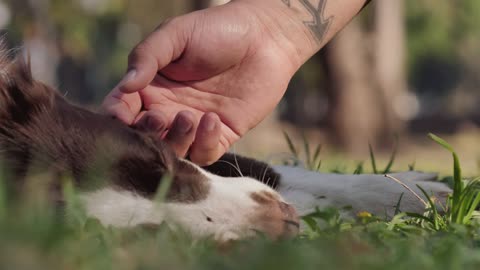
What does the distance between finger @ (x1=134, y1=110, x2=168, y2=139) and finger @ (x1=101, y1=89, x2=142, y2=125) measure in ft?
0.20

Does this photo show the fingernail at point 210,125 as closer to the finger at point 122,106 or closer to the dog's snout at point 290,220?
the finger at point 122,106

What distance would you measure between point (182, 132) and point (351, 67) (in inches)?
693

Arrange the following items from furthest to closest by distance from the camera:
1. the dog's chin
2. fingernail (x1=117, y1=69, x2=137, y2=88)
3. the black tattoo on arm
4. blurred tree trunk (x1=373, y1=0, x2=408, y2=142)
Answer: blurred tree trunk (x1=373, y1=0, x2=408, y2=142) < the black tattoo on arm < fingernail (x1=117, y1=69, x2=137, y2=88) < the dog's chin

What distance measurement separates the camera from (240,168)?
530cm

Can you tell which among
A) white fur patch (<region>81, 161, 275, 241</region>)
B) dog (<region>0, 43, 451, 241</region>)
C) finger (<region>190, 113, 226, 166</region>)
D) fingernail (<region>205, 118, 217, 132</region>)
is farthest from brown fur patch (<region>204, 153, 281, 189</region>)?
white fur patch (<region>81, 161, 275, 241</region>)

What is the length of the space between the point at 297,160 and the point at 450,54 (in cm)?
6113

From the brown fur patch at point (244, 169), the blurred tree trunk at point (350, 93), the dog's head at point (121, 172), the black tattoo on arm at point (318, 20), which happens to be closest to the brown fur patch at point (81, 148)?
the dog's head at point (121, 172)

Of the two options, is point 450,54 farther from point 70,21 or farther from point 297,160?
point 297,160

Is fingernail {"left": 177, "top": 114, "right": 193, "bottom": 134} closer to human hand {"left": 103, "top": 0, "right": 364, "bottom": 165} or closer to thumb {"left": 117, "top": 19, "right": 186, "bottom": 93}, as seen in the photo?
human hand {"left": 103, "top": 0, "right": 364, "bottom": 165}

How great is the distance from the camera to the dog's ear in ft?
12.8

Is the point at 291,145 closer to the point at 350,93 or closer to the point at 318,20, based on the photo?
the point at 318,20

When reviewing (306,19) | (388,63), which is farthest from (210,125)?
(388,63)

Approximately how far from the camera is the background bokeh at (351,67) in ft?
70.7

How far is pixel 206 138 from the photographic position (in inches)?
187
